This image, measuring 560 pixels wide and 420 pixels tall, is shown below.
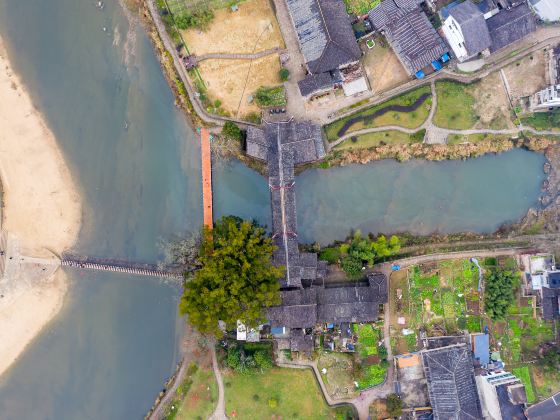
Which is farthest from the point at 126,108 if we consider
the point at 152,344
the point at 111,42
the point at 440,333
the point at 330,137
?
the point at 440,333

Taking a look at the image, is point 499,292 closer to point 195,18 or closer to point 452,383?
point 452,383

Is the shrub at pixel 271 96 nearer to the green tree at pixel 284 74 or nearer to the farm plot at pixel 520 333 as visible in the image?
the green tree at pixel 284 74

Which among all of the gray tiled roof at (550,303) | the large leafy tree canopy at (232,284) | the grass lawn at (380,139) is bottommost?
the gray tiled roof at (550,303)

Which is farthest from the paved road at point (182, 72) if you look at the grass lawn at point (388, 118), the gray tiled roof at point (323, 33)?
the gray tiled roof at point (323, 33)

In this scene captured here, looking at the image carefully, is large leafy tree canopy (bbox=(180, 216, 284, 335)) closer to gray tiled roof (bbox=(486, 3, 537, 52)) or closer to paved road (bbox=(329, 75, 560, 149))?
paved road (bbox=(329, 75, 560, 149))

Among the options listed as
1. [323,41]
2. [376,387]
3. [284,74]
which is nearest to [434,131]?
[323,41]

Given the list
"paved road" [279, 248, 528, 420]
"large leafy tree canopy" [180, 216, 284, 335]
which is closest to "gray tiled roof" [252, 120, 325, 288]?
"large leafy tree canopy" [180, 216, 284, 335]
